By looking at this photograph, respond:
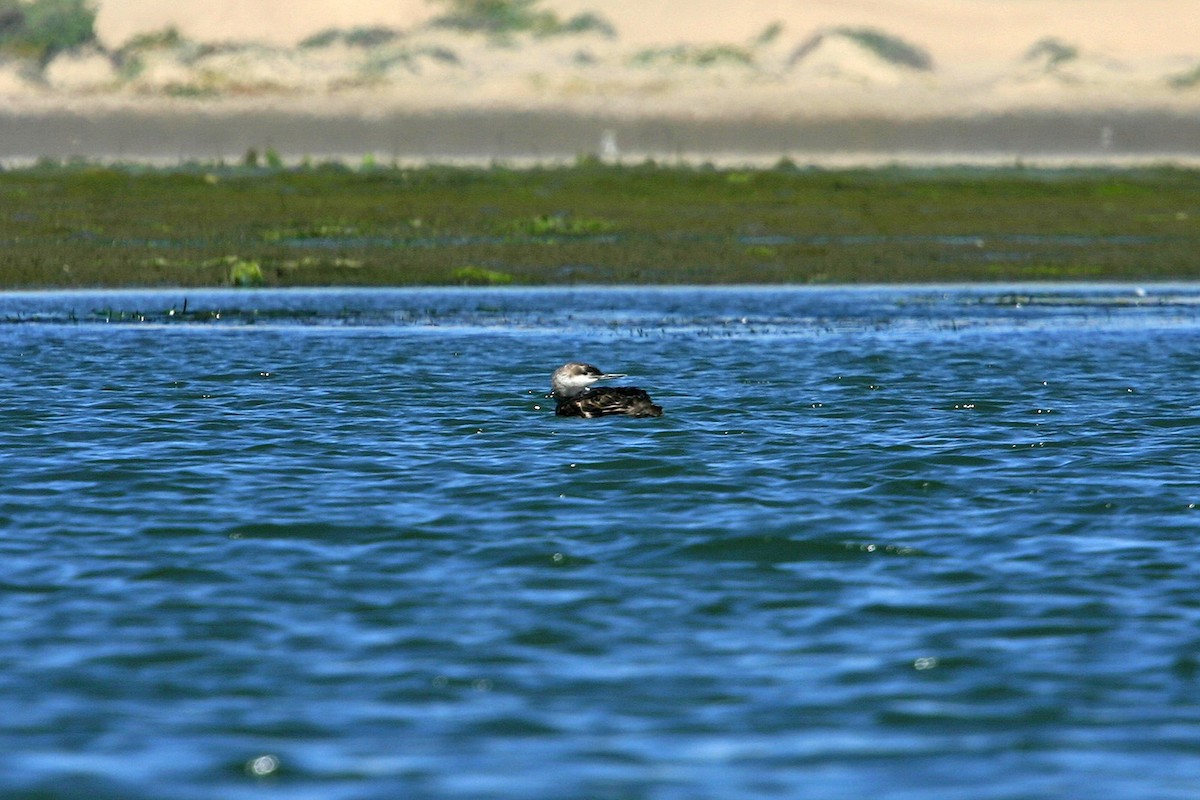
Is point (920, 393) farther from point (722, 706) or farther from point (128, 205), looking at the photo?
point (128, 205)

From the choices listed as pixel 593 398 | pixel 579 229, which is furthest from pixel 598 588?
pixel 579 229

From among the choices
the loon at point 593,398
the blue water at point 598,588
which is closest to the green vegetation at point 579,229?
the blue water at point 598,588

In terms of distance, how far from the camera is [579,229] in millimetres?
67188

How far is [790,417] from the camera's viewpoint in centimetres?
2125

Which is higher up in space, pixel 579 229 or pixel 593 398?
pixel 579 229

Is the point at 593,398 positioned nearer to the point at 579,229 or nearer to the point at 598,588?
the point at 598,588

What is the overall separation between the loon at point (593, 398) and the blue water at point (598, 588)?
246 millimetres

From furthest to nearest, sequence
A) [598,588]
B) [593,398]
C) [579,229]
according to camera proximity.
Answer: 1. [579,229]
2. [593,398]
3. [598,588]

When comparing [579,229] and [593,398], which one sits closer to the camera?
[593,398]

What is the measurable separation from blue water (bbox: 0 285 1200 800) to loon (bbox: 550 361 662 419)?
25cm

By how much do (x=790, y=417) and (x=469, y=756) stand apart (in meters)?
13.2

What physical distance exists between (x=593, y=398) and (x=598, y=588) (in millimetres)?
8348

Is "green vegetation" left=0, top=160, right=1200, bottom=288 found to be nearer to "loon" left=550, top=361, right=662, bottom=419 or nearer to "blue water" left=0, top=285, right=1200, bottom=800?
"blue water" left=0, top=285, right=1200, bottom=800

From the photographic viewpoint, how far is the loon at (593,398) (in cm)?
2017
